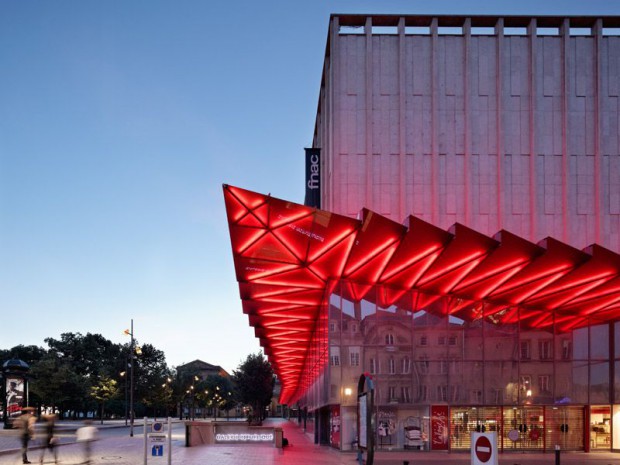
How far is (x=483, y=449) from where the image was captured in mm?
11156

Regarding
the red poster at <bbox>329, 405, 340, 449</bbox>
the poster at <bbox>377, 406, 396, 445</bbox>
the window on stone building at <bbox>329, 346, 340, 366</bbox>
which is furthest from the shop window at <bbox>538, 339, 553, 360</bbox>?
the red poster at <bbox>329, 405, 340, 449</bbox>

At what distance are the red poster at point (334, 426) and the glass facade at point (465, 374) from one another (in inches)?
25.4

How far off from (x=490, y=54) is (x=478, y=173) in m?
6.42

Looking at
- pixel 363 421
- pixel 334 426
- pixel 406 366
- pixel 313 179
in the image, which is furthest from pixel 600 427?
pixel 363 421

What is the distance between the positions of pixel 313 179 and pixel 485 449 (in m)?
32.0

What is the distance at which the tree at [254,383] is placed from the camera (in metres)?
89.4

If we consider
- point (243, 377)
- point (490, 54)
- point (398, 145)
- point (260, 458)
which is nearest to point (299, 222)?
point (260, 458)

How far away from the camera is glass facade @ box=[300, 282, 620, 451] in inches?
1208

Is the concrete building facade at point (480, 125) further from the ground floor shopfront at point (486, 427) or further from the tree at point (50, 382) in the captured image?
the tree at point (50, 382)

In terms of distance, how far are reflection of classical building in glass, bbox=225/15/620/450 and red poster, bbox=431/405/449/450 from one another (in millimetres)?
62

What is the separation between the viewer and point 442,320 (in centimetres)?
3192

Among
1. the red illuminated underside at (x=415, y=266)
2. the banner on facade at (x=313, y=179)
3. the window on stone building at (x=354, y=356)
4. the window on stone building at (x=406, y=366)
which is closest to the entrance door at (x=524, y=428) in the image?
the red illuminated underside at (x=415, y=266)

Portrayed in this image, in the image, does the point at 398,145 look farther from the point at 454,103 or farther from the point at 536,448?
the point at 536,448

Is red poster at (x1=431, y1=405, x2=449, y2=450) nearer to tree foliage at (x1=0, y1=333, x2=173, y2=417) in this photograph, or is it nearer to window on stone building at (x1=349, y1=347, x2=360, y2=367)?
window on stone building at (x1=349, y1=347, x2=360, y2=367)
